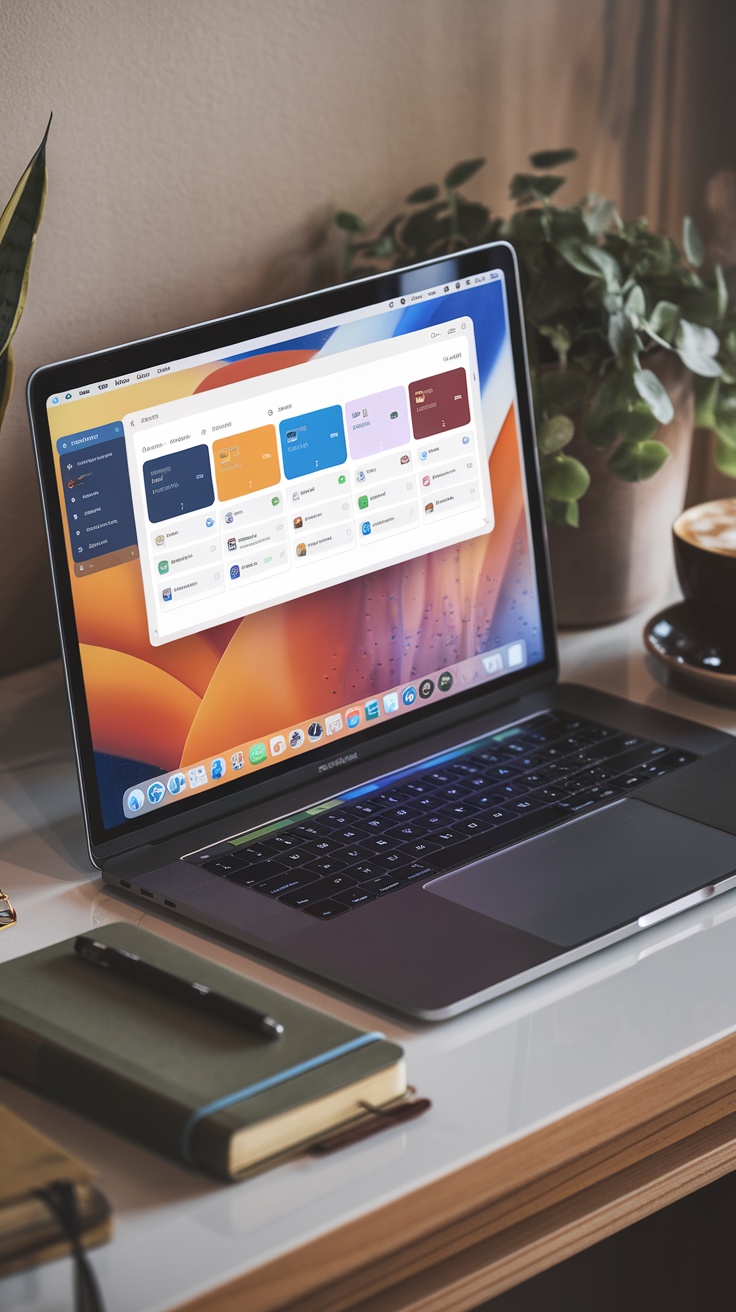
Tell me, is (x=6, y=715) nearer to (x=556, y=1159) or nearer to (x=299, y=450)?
(x=299, y=450)

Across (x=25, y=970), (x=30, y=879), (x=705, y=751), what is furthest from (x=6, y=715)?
(x=705, y=751)

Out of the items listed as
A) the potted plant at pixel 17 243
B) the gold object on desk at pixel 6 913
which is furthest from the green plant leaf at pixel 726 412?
the gold object on desk at pixel 6 913

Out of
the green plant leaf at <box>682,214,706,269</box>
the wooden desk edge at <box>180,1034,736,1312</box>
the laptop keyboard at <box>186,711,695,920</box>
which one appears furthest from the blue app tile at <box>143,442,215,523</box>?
the green plant leaf at <box>682,214,706,269</box>

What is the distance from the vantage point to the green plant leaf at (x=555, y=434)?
1.08 metres

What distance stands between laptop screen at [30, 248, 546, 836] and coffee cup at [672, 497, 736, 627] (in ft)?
0.40

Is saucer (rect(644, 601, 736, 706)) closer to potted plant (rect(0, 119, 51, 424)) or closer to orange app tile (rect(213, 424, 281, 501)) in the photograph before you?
orange app tile (rect(213, 424, 281, 501))

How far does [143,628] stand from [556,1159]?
1.28ft

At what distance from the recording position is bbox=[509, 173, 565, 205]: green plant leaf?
3.82ft

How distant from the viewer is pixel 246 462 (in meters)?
0.89

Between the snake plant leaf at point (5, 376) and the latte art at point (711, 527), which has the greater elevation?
the snake plant leaf at point (5, 376)

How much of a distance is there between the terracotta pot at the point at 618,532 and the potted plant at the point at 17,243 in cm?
46

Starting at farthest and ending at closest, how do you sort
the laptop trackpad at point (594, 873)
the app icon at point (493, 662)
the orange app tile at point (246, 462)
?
the app icon at point (493, 662) < the orange app tile at point (246, 462) < the laptop trackpad at point (594, 873)

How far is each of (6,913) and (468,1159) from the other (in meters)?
0.33

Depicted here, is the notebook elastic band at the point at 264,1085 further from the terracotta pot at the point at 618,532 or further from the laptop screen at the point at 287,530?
the terracotta pot at the point at 618,532
